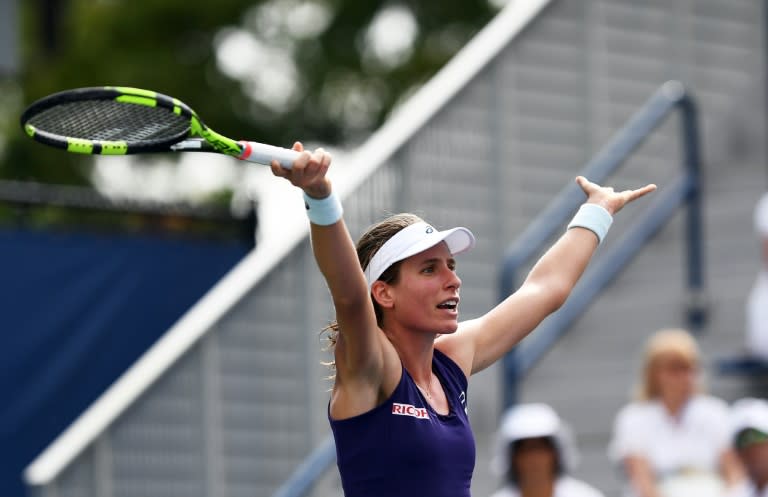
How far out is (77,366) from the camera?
9.90 m

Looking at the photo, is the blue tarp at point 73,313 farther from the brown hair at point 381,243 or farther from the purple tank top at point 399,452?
the purple tank top at point 399,452

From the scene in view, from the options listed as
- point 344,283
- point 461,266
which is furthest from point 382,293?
point 461,266

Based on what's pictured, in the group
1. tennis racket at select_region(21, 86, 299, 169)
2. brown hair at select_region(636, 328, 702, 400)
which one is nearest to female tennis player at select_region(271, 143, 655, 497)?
tennis racket at select_region(21, 86, 299, 169)

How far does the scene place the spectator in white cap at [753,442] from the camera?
6.89m

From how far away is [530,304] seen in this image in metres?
4.83

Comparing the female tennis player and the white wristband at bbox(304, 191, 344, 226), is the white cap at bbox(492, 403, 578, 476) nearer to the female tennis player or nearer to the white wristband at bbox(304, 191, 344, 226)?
the female tennis player

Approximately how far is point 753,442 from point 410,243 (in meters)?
3.09

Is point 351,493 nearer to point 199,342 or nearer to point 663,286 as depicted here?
point 199,342

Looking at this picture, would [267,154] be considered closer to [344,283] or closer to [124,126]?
[344,283]

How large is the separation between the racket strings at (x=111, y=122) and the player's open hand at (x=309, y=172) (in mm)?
408

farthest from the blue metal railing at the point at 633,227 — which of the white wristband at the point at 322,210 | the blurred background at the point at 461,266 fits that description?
the white wristband at the point at 322,210

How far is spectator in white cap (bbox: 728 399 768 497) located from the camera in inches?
271

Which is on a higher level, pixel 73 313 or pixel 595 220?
pixel 595 220

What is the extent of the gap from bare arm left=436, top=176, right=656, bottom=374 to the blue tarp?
5331 mm
